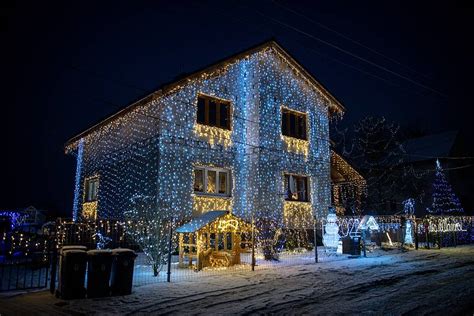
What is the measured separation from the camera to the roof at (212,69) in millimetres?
15859

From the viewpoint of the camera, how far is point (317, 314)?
654 centimetres

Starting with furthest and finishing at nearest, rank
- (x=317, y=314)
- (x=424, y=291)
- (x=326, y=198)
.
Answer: (x=326, y=198), (x=424, y=291), (x=317, y=314)

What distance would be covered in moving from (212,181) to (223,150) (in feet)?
5.40

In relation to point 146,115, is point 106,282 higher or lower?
lower

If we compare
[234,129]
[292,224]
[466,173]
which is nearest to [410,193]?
[466,173]

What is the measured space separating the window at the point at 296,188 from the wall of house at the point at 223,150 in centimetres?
36

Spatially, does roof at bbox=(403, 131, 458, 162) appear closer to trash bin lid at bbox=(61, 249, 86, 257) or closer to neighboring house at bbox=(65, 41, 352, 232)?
neighboring house at bbox=(65, 41, 352, 232)

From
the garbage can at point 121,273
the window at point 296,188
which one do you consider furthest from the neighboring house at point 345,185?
the garbage can at point 121,273

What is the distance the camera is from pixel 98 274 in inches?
334

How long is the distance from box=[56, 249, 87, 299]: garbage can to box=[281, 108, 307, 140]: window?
47.0ft

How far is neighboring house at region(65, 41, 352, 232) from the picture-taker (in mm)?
16297

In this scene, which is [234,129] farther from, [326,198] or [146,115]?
[326,198]

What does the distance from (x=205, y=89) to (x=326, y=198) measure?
9.95 metres

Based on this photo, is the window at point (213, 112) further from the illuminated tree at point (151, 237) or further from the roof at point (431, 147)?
the roof at point (431, 147)
